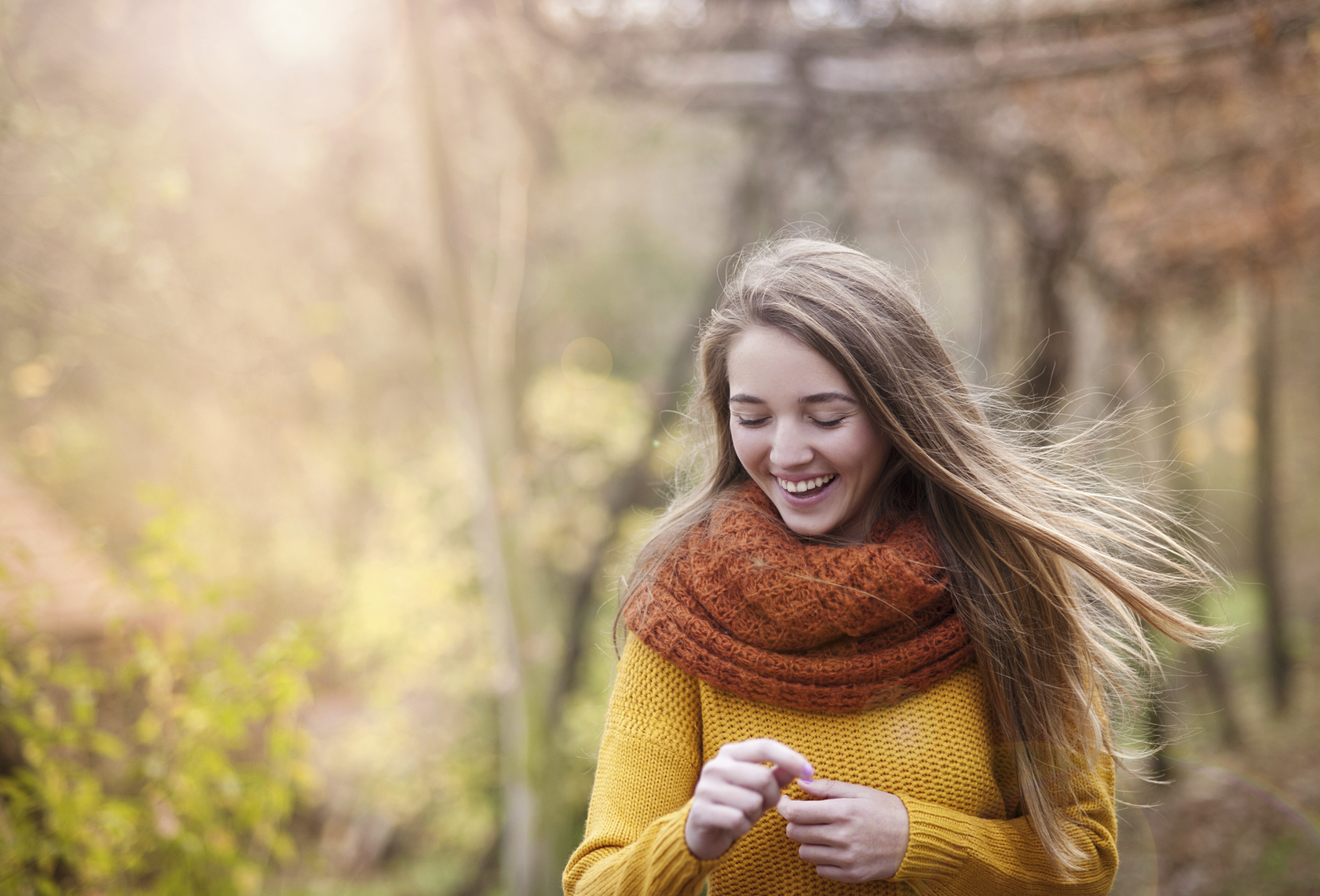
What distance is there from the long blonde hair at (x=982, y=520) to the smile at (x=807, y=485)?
135mm

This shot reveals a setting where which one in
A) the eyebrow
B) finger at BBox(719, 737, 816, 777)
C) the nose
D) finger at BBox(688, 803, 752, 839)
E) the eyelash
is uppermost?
the eyebrow

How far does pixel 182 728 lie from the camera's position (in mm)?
2980

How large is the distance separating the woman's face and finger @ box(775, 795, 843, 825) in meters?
0.45

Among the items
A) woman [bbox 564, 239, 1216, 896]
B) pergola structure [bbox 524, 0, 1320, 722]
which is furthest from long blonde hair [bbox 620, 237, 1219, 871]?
pergola structure [bbox 524, 0, 1320, 722]

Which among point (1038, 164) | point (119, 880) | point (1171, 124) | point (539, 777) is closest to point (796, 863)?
point (119, 880)

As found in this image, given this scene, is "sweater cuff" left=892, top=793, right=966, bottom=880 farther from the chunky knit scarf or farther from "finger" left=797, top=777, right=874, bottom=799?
the chunky knit scarf

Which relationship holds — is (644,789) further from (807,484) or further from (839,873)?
(807,484)

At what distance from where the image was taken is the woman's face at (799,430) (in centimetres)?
146

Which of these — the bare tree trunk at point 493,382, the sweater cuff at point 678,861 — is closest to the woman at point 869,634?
the sweater cuff at point 678,861

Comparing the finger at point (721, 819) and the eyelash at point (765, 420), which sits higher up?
the eyelash at point (765, 420)

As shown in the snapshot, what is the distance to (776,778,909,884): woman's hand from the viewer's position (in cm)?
130

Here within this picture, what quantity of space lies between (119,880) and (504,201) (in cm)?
372

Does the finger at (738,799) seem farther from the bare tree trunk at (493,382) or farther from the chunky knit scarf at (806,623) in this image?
the bare tree trunk at (493,382)

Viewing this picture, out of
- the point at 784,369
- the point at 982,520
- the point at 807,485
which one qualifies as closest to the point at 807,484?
the point at 807,485
